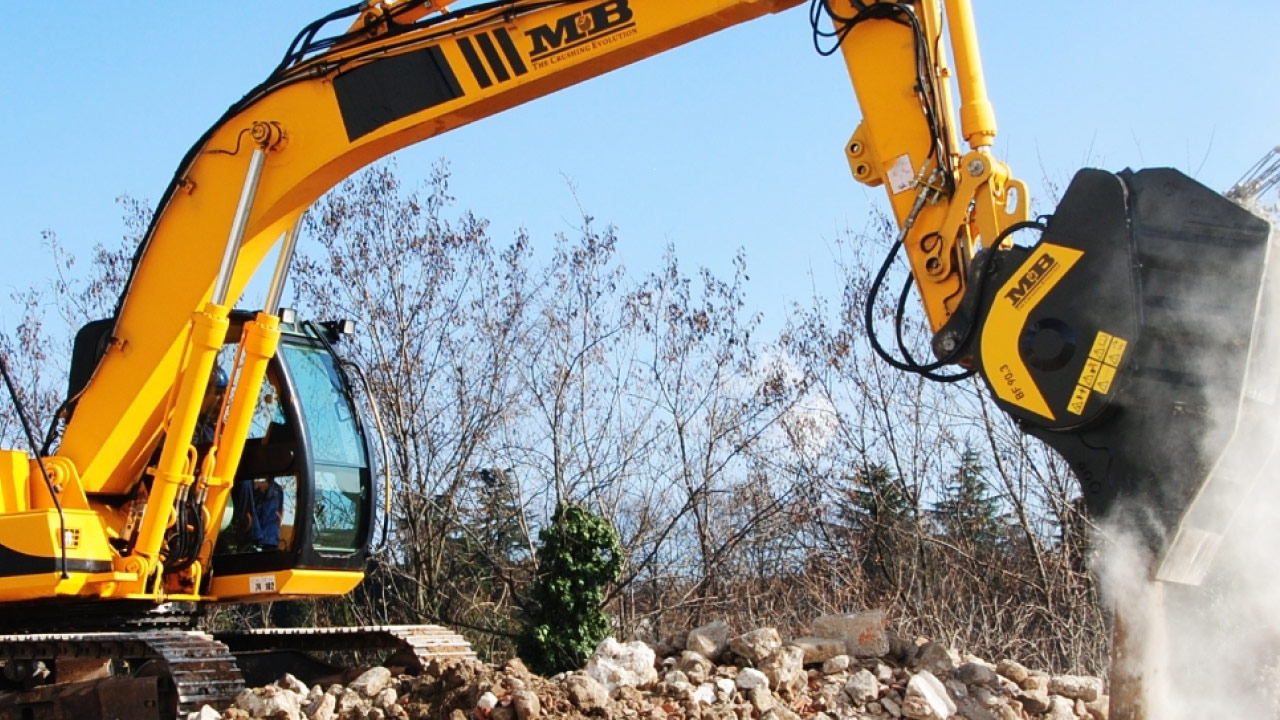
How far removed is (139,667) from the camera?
7.36m

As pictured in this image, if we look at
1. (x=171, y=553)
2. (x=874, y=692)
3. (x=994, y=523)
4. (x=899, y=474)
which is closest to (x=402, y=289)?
(x=899, y=474)

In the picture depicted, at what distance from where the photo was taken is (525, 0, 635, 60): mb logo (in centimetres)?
622

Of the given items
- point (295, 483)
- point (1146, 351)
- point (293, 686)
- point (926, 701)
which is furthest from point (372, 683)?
point (1146, 351)

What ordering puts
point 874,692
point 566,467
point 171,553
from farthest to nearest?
1. point 566,467
2. point 171,553
3. point 874,692

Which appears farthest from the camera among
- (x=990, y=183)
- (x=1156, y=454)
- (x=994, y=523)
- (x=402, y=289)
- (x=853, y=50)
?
(x=402, y=289)

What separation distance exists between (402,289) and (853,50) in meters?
12.6

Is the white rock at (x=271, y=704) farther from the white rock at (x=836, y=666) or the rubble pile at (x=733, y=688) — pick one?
the white rock at (x=836, y=666)

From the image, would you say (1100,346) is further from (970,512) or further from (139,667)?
(970,512)

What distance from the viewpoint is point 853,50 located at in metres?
5.80

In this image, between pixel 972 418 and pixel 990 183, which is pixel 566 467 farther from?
pixel 990 183

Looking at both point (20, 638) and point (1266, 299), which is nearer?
point (1266, 299)

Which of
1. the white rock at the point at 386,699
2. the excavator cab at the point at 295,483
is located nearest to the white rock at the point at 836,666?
the white rock at the point at 386,699

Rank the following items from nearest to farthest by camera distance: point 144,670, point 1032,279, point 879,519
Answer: point 1032,279, point 144,670, point 879,519

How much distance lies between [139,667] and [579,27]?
13.5 ft
